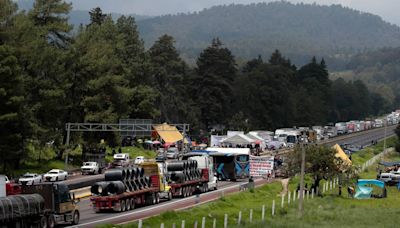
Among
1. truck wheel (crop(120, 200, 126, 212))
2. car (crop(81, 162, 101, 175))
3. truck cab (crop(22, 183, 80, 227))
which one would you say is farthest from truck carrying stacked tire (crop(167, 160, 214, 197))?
car (crop(81, 162, 101, 175))

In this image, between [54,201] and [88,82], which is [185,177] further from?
[88,82]

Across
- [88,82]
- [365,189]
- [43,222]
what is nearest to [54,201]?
[43,222]

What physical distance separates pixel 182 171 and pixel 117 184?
40.9ft

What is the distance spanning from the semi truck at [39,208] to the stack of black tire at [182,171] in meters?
16.0

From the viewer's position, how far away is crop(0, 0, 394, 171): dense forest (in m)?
70.6

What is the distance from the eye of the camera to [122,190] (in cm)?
4616

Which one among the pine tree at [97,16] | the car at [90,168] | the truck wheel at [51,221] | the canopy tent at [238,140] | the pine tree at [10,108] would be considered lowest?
the car at [90,168]

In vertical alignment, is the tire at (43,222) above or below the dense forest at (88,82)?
below

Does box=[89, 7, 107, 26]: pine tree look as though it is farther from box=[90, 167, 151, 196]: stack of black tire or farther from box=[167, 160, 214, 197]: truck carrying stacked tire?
box=[90, 167, 151, 196]: stack of black tire

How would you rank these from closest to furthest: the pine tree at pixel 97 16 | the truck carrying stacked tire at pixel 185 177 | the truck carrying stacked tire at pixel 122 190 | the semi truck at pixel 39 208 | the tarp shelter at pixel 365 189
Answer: the semi truck at pixel 39 208, the truck carrying stacked tire at pixel 122 190, the truck carrying stacked tire at pixel 185 177, the tarp shelter at pixel 365 189, the pine tree at pixel 97 16

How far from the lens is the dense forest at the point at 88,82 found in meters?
70.6

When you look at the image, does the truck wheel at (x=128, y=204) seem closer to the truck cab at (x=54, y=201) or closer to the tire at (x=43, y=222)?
the truck cab at (x=54, y=201)

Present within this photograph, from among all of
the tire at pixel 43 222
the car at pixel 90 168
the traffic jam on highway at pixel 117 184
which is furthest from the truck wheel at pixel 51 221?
the car at pixel 90 168

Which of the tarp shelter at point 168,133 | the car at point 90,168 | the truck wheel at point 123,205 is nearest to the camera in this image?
the truck wheel at point 123,205
